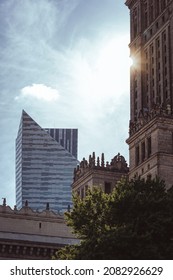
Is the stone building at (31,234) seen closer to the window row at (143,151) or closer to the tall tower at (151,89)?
the tall tower at (151,89)

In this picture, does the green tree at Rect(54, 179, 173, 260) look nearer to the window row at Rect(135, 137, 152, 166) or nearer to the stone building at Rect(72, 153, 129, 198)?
the window row at Rect(135, 137, 152, 166)

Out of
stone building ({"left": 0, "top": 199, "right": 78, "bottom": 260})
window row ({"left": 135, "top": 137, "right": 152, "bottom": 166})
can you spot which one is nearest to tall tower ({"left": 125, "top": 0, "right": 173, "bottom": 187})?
window row ({"left": 135, "top": 137, "right": 152, "bottom": 166})

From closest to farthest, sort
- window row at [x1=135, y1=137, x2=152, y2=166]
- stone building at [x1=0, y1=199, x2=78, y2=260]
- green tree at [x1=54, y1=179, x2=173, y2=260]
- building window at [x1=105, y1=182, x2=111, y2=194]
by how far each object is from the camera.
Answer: green tree at [x1=54, y1=179, x2=173, y2=260]
stone building at [x1=0, y1=199, x2=78, y2=260]
window row at [x1=135, y1=137, x2=152, y2=166]
building window at [x1=105, y1=182, x2=111, y2=194]

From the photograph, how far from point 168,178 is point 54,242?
17.7 m

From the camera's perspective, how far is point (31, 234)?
9856cm

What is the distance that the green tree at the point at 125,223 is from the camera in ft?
190

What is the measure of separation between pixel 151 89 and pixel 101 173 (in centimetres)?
2088

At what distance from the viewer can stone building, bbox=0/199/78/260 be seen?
279 feet

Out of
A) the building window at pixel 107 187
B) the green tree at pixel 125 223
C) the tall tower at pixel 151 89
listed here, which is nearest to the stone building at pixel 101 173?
the building window at pixel 107 187

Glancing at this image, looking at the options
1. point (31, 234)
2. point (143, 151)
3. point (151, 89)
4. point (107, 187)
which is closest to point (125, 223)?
point (31, 234)

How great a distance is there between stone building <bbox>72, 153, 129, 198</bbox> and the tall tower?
7.78m
